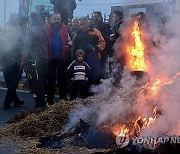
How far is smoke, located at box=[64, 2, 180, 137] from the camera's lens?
7402 mm

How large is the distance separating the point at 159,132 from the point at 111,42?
533 centimetres

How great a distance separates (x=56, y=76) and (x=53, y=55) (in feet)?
1.69

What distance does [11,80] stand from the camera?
472 inches

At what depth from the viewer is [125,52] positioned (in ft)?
38.0

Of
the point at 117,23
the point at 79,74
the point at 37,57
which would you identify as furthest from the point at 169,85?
the point at 117,23

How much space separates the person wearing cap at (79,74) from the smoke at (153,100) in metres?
1.36

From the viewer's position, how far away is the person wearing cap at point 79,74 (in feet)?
36.1

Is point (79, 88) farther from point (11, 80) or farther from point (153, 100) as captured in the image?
point (153, 100)

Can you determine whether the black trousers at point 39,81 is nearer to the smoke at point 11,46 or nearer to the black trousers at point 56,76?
the black trousers at point 56,76

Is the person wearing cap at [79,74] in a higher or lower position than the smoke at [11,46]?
lower

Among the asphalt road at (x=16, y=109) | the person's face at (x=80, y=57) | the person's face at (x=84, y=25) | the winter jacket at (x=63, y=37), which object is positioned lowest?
the asphalt road at (x=16, y=109)

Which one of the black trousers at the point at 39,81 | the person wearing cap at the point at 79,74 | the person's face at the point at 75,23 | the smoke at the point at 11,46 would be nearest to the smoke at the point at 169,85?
the person wearing cap at the point at 79,74

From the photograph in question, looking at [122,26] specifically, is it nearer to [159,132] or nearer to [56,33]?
[56,33]

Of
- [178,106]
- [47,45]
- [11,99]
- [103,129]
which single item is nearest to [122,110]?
[103,129]
